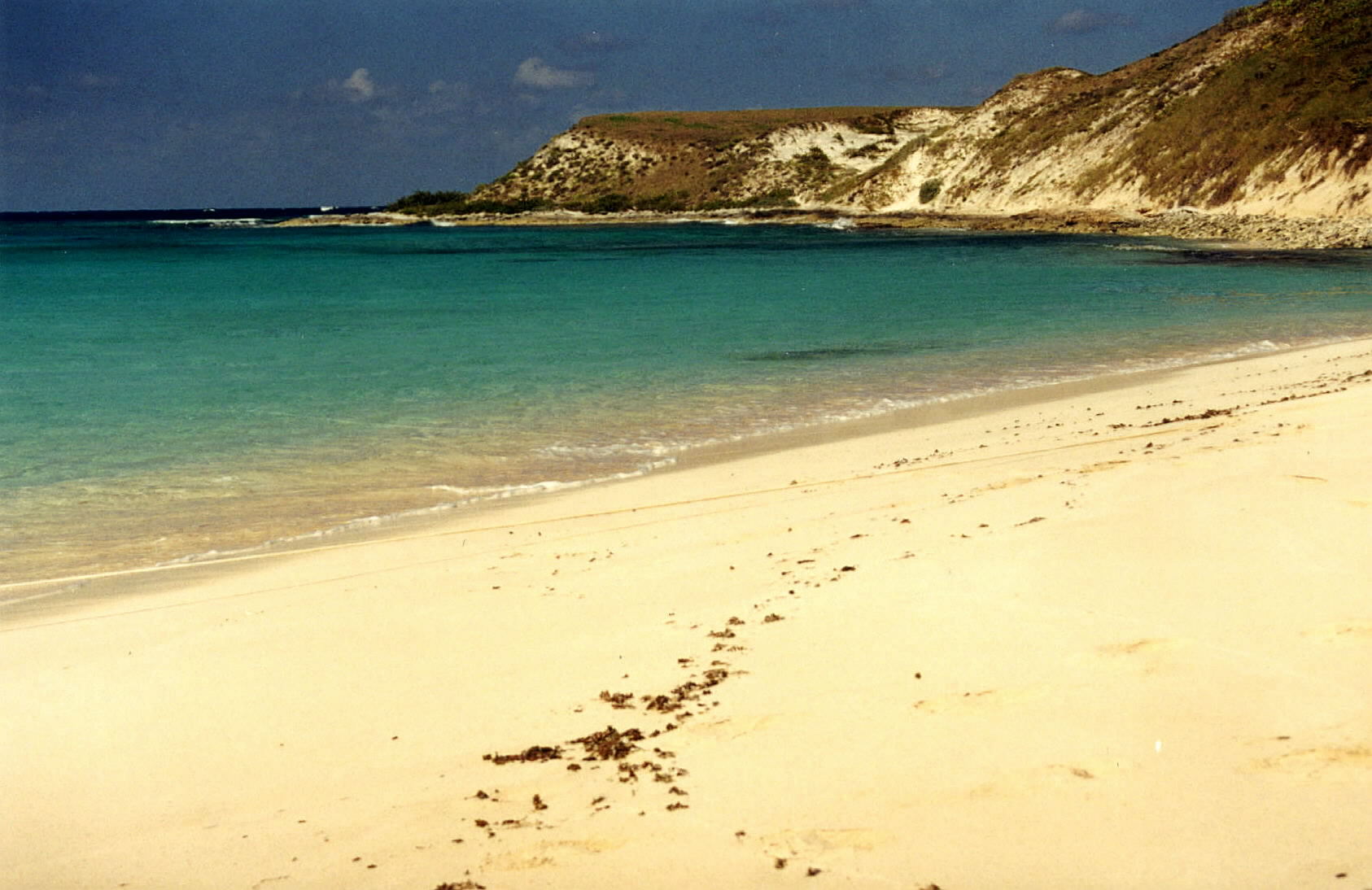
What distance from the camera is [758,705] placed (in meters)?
4.87

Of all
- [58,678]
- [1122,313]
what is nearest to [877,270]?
[1122,313]

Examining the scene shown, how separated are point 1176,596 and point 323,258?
59.2 metres

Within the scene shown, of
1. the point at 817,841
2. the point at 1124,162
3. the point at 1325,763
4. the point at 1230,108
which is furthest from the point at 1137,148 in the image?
the point at 817,841

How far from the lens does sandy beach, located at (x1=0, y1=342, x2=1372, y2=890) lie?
3814 millimetres

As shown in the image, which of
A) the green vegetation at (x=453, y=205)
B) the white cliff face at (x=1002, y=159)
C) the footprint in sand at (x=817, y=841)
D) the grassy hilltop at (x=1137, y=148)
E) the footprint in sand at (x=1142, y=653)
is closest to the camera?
the footprint in sand at (x=817, y=841)

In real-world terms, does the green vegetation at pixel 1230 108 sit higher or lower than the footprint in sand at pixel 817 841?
higher

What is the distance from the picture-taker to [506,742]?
4.76m

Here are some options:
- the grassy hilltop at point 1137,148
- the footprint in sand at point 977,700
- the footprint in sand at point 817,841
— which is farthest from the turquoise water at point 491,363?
the grassy hilltop at point 1137,148

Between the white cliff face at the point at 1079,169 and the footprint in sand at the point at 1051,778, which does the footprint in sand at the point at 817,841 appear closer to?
the footprint in sand at the point at 1051,778

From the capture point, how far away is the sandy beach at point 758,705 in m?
3.81

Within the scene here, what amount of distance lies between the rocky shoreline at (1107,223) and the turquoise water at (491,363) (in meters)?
5.12

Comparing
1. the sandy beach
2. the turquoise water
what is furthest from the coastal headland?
the sandy beach

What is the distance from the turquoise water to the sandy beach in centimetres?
289

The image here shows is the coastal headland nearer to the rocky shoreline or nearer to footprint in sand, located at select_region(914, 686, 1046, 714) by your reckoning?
the rocky shoreline
